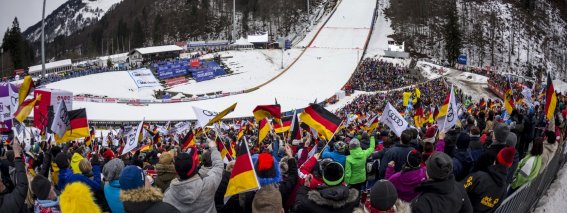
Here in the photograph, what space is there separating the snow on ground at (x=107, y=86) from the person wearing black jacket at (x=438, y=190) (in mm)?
43744

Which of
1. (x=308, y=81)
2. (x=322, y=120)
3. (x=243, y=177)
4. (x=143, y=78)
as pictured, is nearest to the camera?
(x=243, y=177)

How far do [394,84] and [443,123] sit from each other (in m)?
36.9

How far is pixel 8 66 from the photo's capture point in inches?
2881

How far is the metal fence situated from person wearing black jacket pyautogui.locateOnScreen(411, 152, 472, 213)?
1.22 m

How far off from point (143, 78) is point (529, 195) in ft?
155

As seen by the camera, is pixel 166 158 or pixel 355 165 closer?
pixel 166 158

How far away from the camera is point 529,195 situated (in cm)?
671

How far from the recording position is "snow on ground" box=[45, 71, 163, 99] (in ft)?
148

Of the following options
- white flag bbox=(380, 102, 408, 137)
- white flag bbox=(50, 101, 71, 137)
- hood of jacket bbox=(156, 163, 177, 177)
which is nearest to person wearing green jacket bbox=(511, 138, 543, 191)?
white flag bbox=(380, 102, 408, 137)

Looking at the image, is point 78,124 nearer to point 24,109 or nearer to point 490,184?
point 24,109

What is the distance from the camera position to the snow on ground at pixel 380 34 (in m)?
61.7

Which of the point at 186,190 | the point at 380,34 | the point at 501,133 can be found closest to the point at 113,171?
the point at 186,190

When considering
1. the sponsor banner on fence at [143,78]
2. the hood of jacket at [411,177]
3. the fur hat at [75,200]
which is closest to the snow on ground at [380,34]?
the sponsor banner on fence at [143,78]

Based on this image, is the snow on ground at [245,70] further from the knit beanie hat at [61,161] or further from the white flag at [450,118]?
the knit beanie hat at [61,161]
